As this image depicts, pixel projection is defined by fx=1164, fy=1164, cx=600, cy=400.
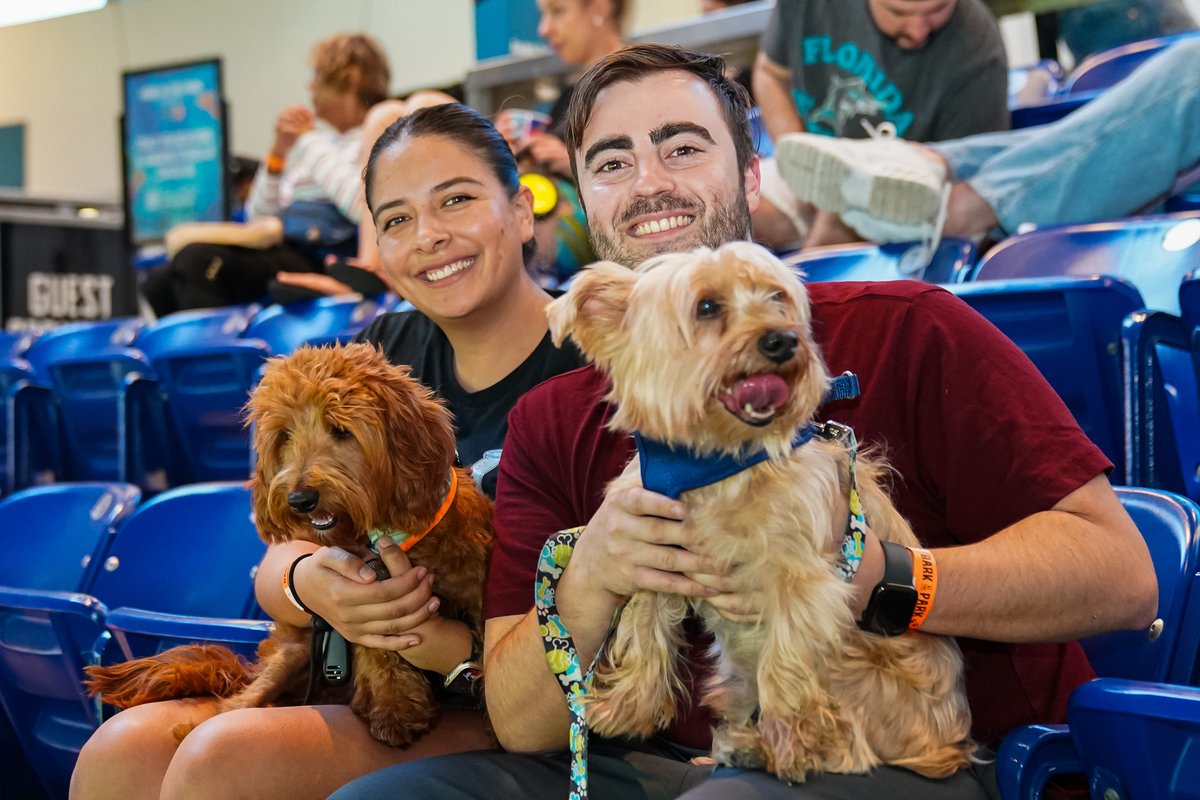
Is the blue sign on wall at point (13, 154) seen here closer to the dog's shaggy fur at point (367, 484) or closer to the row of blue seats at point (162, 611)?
the row of blue seats at point (162, 611)

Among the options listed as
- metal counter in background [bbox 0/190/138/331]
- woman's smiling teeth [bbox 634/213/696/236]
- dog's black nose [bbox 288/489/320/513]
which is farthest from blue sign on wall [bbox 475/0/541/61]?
dog's black nose [bbox 288/489/320/513]

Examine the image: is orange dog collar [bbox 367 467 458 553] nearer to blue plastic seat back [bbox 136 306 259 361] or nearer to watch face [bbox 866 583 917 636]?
watch face [bbox 866 583 917 636]

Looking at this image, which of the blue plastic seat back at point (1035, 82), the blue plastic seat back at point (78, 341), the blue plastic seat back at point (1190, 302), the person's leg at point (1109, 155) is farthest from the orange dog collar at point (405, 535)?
the blue plastic seat back at point (78, 341)

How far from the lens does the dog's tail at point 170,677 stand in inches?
92.0

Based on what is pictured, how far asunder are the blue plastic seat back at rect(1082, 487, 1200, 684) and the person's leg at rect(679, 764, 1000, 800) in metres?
0.38

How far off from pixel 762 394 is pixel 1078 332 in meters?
1.45

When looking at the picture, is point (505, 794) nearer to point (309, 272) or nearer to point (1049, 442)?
point (1049, 442)

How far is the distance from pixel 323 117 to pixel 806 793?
540cm

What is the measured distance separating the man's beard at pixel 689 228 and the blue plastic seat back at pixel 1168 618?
859 millimetres

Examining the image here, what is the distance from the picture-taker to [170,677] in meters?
2.35

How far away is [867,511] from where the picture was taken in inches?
66.8

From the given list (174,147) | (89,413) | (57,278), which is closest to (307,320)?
(89,413)

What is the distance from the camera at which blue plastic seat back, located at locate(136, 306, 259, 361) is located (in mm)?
5375

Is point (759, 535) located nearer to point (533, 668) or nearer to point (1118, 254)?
point (533, 668)
